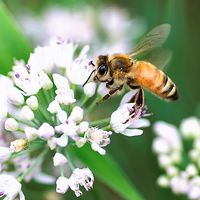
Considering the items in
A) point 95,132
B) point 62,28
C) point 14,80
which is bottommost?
point 95,132

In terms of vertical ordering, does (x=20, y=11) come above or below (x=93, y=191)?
above

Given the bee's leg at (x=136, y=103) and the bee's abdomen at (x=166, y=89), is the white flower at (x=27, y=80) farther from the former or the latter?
the bee's abdomen at (x=166, y=89)

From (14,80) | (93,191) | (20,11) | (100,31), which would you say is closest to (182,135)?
(93,191)

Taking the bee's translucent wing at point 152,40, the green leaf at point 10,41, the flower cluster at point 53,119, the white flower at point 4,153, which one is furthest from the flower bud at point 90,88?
the green leaf at point 10,41

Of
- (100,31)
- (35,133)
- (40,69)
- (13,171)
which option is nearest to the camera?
(35,133)

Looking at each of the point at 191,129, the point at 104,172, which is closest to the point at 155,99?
the point at 191,129

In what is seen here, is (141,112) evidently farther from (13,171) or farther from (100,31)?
(100,31)

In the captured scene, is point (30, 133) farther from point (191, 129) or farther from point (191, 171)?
point (191, 129)
